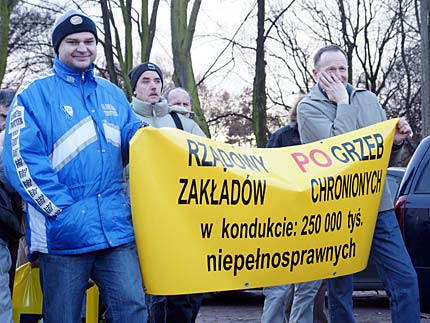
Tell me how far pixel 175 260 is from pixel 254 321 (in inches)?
181

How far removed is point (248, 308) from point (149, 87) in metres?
4.67

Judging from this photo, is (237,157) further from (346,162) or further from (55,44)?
(55,44)

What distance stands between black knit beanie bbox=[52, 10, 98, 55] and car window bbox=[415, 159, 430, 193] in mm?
3304

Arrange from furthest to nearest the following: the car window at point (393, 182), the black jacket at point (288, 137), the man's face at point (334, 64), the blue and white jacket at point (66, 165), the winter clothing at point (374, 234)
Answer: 1. the car window at point (393, 182)
2. the black jacket at point (288, 137)
3. the man's face at point (334, 64)
4. the winter clothing at point (374, 234)
5. the blue and white jacket at point (66, 165)

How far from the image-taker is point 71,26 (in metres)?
4.32

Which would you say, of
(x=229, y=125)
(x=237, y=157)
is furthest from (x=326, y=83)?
(x=229, y=125)

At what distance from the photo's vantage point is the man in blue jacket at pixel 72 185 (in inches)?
159

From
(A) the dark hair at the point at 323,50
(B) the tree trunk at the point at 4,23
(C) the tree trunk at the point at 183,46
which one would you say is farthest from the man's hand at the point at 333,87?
(B) the tree trunk at the point at 4,23

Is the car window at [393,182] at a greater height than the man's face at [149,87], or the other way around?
the man's face at [149,87]

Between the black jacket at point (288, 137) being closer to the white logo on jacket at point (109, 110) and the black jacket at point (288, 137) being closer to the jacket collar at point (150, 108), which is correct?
the jacket collar at point (150, 108)

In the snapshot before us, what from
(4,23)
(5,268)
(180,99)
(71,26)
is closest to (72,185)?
(71,26)

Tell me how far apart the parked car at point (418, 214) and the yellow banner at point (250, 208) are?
3.99ft

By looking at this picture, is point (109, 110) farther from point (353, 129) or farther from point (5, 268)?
point (353, 129)

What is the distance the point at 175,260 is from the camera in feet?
14.3
